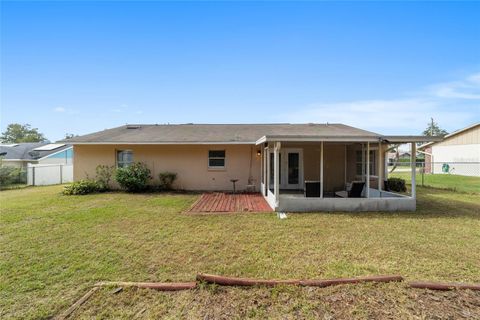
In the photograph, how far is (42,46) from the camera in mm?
9586

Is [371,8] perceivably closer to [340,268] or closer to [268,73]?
[268,73]

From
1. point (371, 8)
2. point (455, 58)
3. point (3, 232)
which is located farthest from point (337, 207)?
point (455, 58)

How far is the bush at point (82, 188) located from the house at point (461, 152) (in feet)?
77.1

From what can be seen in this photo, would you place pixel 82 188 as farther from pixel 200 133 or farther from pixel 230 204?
pixel 230 204

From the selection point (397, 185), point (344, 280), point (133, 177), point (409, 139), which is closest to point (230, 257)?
point (344, 280)

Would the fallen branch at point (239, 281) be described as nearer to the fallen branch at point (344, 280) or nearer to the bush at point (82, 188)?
the fallen branch at point (344, 280)

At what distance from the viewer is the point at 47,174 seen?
15867 mm

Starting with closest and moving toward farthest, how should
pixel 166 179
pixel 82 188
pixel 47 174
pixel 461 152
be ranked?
pixel 82 188
pixel 166 179
pixel 47 174
pixel 461 152

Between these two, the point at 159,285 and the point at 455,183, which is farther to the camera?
the point at 455,183

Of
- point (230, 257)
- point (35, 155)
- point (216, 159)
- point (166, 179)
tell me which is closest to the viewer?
point (230, 257)

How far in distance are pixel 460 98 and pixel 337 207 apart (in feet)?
79.5

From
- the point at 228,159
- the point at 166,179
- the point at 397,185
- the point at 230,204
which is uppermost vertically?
the point at 228,159

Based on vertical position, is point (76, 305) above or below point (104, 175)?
below

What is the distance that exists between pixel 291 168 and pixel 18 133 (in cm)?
7138
